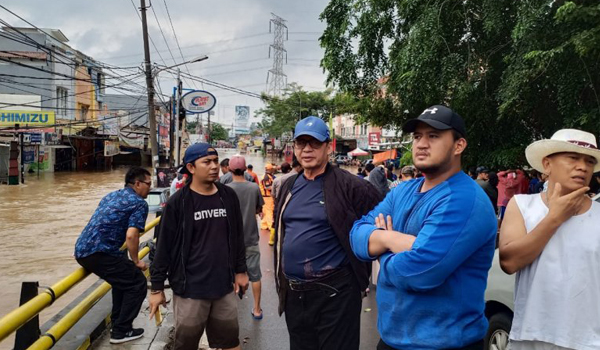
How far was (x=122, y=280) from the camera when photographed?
4086 mm

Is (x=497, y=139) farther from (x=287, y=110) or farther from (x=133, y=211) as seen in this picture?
(x=287, y=110)

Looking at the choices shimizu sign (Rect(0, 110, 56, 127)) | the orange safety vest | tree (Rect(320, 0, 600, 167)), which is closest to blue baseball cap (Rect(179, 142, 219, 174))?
tree (Rect(320, 0, 600, 167))

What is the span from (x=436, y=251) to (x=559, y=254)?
0.62 m

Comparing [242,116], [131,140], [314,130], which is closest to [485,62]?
[314,130]

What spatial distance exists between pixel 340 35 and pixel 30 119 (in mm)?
21823

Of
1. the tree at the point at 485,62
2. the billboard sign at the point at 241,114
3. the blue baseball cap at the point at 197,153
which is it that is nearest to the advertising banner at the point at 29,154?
the tree at the point at 485,62

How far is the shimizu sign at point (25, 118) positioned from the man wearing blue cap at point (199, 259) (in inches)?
1023

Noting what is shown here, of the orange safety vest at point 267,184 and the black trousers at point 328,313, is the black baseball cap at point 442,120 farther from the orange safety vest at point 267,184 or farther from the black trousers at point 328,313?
the orange safety vest at point 267,184

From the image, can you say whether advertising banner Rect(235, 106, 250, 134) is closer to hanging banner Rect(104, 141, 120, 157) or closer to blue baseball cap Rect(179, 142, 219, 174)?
hanging banner Rect(104, 141, 120, 157)

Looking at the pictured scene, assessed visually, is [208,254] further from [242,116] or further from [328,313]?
[242,116]

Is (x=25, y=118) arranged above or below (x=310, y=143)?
above

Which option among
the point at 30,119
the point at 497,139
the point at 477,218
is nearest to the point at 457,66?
the point at 497,139

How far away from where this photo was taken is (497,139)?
10195mm

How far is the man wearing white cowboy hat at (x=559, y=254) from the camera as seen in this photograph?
1.88 metres
